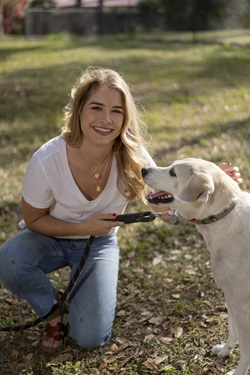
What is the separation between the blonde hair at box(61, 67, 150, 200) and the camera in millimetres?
3688

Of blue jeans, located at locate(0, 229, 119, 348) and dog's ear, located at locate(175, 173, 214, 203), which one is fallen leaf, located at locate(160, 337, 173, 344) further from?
dog's ear, located at locate(175, 173, 214, 203)

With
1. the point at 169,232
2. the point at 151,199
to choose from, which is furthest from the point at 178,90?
the point at 151,199

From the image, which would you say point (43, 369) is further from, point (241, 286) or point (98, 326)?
point (241, 286)

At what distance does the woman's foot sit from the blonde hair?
39.3 inches

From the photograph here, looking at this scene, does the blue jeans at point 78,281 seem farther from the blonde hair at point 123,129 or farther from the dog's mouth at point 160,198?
the dog's mouth at point 160,198

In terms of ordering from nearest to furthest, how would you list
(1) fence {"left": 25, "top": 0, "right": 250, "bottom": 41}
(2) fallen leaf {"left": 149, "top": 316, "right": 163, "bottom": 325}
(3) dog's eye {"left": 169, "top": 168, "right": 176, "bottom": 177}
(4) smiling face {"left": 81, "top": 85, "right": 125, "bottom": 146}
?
(3) dog's eye {"left": 169, "top": 168, "right": 176, "bottom": 177} → (4) smiling face {"left": 81, "top": 85, "right": 125, "bottom": 146} → (2) fallen leaf {"left": 149, "top": 316, "right": 163, "bottom": 325} → (1) fence {"left": 25, "top": 0, "right": 250, "bottom": 41}

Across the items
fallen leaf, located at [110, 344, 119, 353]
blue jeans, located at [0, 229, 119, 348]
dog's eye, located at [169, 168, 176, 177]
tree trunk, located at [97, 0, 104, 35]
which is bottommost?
tree trunk, located at [97, 0, 104, 35]

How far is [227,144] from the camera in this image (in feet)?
24.6

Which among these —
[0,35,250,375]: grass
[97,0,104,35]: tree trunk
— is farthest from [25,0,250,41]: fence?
[0,35,250,375]: grass

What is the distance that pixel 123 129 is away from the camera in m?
3.79

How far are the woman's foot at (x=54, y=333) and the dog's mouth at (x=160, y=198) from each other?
115 cm

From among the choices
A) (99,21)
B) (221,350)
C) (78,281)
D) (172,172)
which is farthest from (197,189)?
(99,21)

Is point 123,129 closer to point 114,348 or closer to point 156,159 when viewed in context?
point 114,348

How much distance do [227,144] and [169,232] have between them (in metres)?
2.54
